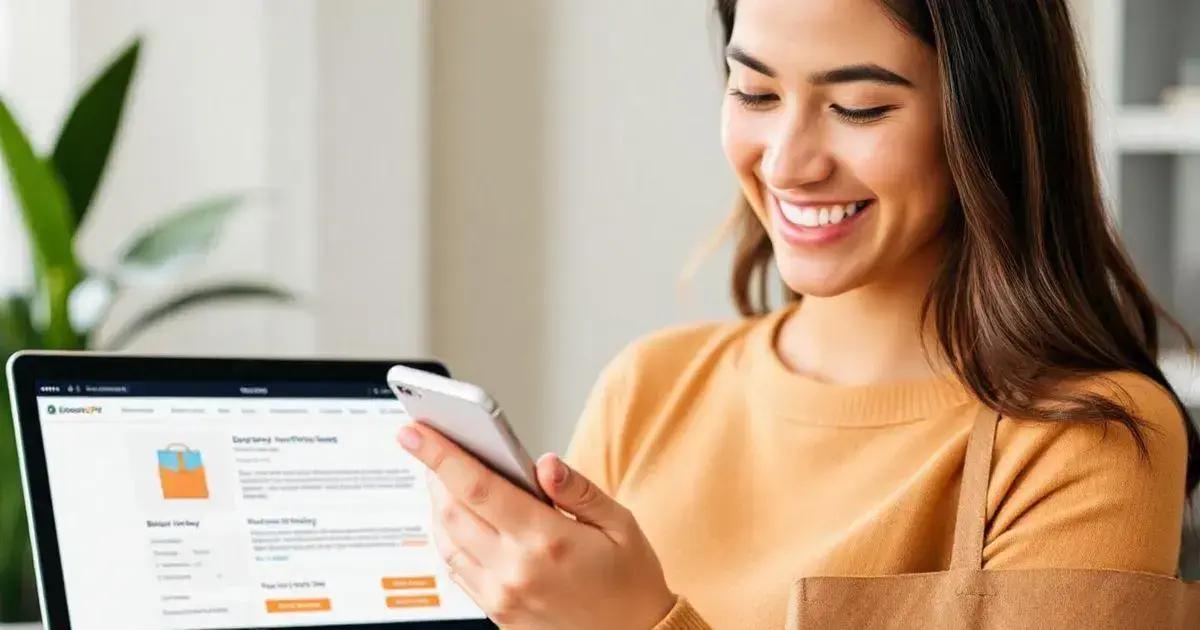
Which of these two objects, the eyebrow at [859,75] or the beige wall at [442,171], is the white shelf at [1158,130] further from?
the eyebrow at [859,75]

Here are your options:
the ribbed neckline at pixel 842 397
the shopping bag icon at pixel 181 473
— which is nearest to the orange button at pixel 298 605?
the shopping bag icon at pixel 181 473

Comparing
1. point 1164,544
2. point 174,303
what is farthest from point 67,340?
point 1164,544

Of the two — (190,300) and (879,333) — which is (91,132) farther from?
(879,333)

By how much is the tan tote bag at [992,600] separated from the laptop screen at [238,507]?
1.08 feet

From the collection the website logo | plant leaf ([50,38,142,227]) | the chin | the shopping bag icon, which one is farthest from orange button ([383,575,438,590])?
plant leaf ([50,38,142,227])

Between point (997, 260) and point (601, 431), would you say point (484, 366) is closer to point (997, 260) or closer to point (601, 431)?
point (601, 431)

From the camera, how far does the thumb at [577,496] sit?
3.37 ft

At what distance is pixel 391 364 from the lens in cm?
Answer: 131

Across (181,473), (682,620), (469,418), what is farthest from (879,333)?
(181,473)

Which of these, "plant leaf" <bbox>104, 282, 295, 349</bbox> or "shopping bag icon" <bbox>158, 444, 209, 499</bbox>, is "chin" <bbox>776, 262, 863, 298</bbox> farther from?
"plant leaf" <bbox>104, 282, 295, 349</bbox>

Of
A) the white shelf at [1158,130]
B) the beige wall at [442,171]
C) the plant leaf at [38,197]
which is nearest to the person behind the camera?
→ the plant leaf at [38,197]

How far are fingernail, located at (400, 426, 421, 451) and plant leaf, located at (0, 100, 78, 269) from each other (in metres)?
1.07

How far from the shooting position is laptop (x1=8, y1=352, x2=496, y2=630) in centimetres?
117

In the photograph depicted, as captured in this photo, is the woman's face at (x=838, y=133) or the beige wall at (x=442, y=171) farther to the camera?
the beige wall at (x=442, y=171)
